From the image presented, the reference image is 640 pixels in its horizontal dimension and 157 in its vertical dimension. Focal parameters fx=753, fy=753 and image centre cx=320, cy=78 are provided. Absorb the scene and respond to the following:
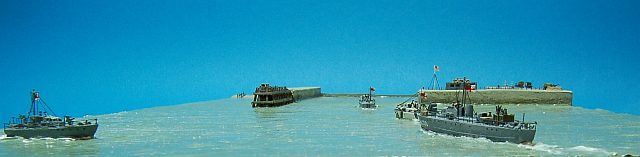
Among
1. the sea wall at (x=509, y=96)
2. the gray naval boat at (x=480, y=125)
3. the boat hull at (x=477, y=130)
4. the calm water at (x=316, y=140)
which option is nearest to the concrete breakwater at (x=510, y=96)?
the sea wall at (x=509, y=96)

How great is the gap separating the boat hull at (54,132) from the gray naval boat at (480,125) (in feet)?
56.9

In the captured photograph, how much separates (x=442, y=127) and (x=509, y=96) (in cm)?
3624

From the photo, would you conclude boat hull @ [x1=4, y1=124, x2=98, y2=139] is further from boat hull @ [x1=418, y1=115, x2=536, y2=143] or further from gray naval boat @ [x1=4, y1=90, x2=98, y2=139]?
boat hull @ [x1=418, y1=115, x2=536, y2=143]

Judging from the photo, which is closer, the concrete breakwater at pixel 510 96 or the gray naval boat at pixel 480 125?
the gray naval boat at pixel 480 125

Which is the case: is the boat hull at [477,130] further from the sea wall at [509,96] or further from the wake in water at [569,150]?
the sea wall at [509,96]

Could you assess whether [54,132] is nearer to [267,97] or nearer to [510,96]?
[267,97]

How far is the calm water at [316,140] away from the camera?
1214 inches

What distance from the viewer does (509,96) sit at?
2844 inches

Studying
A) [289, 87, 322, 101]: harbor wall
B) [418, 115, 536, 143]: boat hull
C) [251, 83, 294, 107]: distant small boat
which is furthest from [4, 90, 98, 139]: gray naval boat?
[289, 87, 322, 101]: harbor wall

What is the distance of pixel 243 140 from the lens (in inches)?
1421

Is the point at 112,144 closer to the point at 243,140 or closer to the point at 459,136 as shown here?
the point at 243,140

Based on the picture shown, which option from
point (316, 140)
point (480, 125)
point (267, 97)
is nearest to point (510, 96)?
point (267, 97)

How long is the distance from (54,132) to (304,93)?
56.3 metres

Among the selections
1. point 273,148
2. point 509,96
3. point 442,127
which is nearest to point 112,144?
point 273,148
